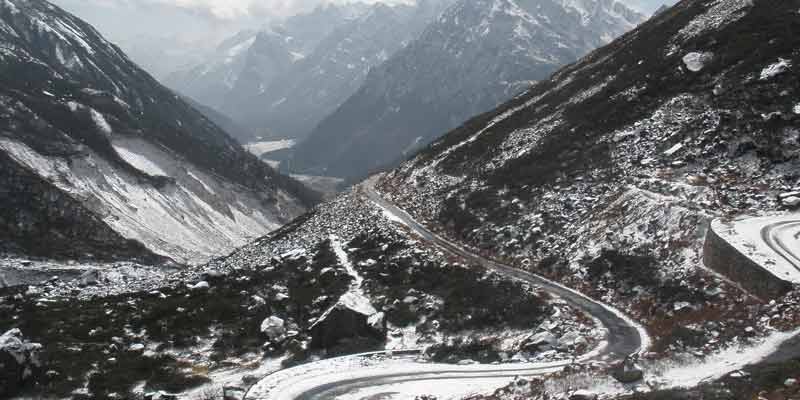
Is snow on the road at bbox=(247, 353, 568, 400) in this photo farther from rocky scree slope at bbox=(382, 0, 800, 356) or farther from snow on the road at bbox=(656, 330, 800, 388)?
rocky scree slope at bbox=(382, 0, 800, 356)

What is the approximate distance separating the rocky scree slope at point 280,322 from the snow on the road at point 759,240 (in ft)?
26.2

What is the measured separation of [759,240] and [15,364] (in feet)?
114

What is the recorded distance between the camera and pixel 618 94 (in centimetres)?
5722

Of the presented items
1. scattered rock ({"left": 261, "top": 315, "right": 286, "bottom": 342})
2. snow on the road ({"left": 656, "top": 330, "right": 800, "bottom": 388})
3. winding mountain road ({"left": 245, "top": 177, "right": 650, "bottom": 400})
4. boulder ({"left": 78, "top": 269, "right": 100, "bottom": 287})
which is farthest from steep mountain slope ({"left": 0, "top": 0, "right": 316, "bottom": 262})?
snow on the road ({"left": 656, "top": 330, "right": 800, "bottom": 388})

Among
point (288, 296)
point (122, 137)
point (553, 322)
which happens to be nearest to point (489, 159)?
point (288, 296)

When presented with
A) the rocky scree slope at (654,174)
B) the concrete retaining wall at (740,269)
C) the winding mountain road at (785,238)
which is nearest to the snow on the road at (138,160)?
the rocky scree slope at (654,174)

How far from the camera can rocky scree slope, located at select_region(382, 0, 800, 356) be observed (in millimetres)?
26688

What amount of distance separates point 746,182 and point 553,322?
57.8 feet

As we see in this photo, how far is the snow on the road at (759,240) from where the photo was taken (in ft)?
74.3

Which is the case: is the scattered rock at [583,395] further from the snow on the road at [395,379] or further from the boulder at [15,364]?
the boulder at [15,364]

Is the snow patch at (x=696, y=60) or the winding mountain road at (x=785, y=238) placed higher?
the snow patch at (x=696, y=60)

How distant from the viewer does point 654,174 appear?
38781mm

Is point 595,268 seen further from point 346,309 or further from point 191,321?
point 191,321

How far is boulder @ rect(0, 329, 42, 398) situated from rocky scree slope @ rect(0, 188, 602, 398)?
187 millimetres
